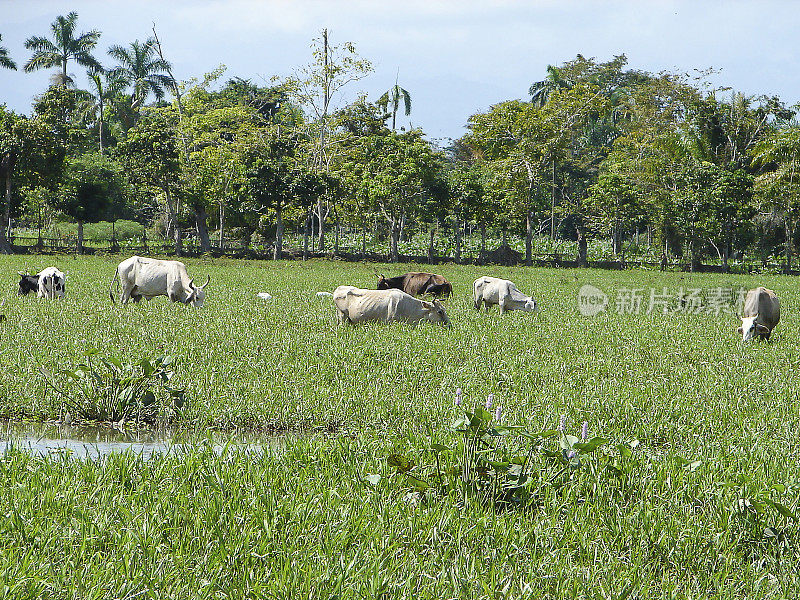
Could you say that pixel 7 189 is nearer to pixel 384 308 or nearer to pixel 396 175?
pixel 396 175

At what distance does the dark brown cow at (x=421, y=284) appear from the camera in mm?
17703

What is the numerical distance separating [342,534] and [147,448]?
2.21 meters

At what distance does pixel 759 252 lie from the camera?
43000 mm

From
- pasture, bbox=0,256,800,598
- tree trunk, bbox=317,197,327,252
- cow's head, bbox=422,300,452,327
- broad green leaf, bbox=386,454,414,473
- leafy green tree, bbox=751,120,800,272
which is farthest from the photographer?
tree trunk, bbox=317,197,327,252

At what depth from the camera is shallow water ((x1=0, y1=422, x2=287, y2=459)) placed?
4973mm

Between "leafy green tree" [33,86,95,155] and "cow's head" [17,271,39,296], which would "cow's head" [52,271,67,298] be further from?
"leafy green tree" [33,86,95,155]

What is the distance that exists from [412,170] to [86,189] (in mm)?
16472

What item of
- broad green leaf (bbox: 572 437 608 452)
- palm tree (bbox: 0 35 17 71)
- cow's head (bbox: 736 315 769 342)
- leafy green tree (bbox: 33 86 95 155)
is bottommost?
broad green leaf (bbox: 572 437 608 452)

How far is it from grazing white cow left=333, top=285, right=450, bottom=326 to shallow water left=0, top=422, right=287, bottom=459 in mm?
5791

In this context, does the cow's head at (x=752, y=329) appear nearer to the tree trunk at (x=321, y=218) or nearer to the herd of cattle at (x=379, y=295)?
the herd of cattle at (x=379, y=295)

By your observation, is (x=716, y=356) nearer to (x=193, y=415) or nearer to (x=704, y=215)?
(x=193, y=415)

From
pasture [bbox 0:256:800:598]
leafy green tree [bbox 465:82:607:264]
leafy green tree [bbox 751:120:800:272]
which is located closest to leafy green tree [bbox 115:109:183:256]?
leafy green tree [bbox 465:82:607:264]

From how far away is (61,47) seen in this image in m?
50.7

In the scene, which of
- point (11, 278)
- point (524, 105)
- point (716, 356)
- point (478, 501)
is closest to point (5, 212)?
point (11, 278)
